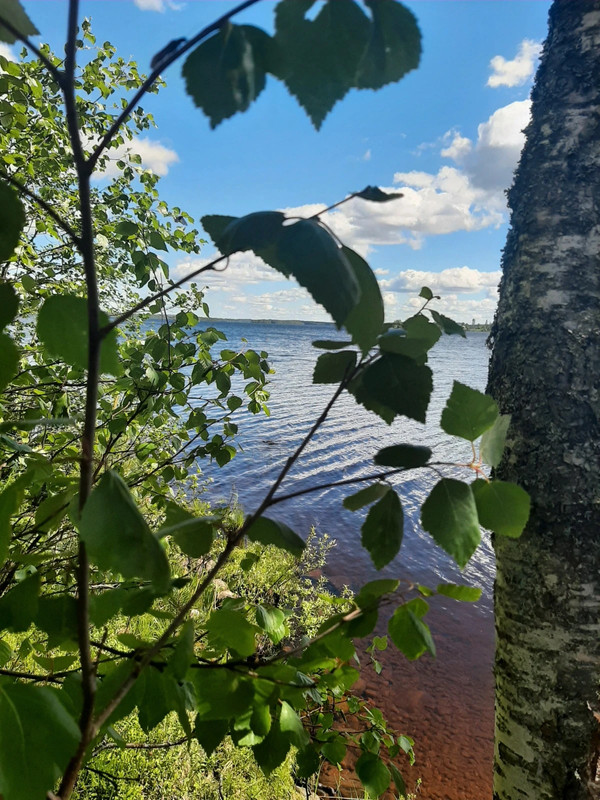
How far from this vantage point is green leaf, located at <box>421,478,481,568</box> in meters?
0.44

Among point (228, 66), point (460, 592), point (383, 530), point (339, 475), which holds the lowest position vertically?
point (339, 475)

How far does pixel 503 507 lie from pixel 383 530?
0.44 ft

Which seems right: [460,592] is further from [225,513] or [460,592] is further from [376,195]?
[376,195]

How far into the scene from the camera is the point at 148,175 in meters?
2.08

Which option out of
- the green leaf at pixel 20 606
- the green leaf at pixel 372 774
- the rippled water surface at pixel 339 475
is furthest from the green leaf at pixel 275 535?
the rippled water surface at pixel 339 475

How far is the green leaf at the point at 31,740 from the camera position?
1.08ft

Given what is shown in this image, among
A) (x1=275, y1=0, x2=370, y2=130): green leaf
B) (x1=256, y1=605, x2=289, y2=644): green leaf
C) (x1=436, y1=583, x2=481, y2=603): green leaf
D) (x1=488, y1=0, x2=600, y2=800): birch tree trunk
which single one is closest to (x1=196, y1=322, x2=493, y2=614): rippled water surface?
(x1=488, y1=0, x2=600, y2=800): birch tree trunk

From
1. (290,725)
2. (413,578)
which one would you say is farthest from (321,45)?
(413,578)

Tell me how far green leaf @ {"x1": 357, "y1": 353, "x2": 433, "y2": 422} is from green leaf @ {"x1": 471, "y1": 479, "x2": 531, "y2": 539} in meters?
0.17

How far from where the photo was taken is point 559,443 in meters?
0.93

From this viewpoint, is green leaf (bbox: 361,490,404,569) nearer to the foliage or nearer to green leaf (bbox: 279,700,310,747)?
the foliage

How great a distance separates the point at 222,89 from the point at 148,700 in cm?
56

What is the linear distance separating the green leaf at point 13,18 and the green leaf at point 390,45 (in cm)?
25

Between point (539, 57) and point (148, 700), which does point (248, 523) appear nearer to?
point (148, 700)
